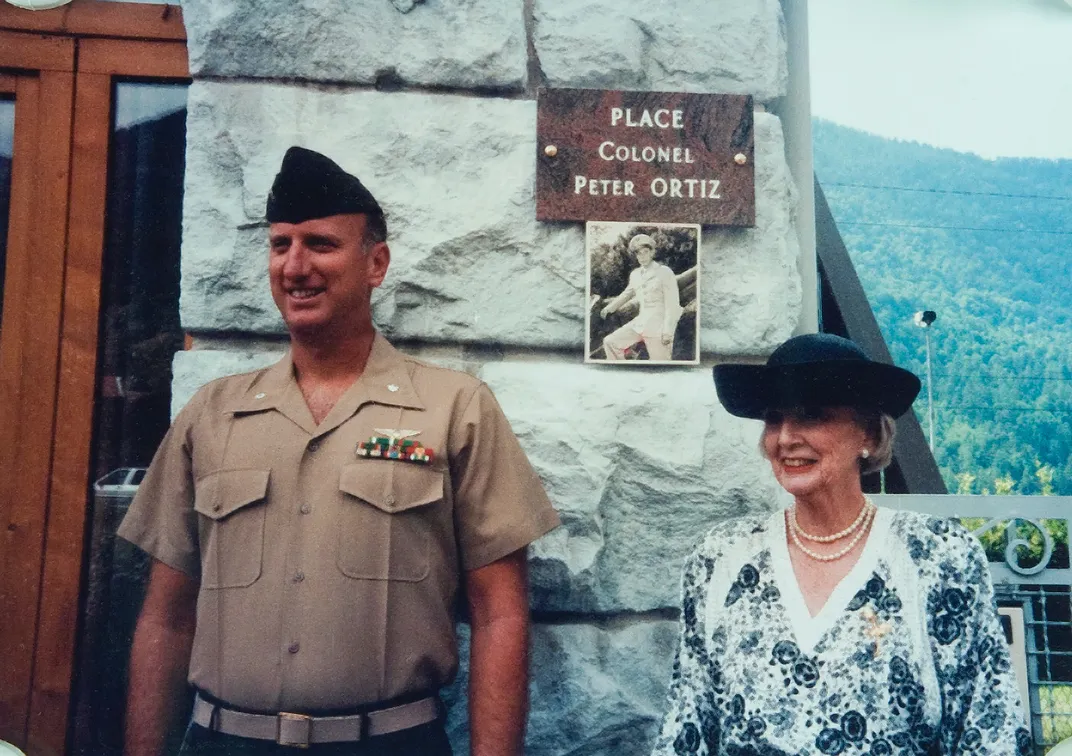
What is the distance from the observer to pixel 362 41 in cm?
214

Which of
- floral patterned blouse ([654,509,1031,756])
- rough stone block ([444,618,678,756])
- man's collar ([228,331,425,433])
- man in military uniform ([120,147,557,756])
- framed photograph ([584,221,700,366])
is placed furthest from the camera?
framed photograph ([584,221,700,366])

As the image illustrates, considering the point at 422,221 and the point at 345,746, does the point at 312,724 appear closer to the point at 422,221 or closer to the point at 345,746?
the point at 345,746

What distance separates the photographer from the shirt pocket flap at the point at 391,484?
69.4 inches

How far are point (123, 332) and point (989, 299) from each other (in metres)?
2.34

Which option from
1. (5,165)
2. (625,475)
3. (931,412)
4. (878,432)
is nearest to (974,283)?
(931,412)

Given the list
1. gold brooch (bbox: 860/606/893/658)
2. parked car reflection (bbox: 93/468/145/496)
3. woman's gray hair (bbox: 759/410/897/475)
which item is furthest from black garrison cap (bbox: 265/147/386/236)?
gold brooch (bbox: 860/606/893/658)

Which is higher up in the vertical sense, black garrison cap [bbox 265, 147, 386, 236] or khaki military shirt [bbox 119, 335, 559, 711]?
black garrison cap [bbox 265, 147, 386, 236]

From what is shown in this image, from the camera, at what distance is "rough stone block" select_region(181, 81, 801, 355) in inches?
82.4

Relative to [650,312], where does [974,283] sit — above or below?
above

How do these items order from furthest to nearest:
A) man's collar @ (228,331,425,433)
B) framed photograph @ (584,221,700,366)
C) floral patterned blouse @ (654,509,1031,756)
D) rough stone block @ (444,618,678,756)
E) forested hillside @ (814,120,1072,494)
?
forested hillside @ (814,120,1072,494), framed photograph @ (584,221,700,366), rough stone block @ (444,618,678,756), man's collar @ (228,331,425,433), floral patterned blouse @ (654,509,1031,756)

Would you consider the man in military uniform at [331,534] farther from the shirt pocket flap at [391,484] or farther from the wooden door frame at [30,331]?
the wooden door frame at [30,331]

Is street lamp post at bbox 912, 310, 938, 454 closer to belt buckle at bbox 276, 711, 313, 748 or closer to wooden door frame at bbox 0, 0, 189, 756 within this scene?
belt buckle at bbox 276, 711, 313, 748

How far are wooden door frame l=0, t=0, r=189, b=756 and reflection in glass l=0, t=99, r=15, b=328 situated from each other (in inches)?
3.5

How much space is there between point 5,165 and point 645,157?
162cm
